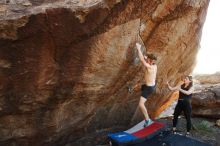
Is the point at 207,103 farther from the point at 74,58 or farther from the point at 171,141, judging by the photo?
the point at 74,58

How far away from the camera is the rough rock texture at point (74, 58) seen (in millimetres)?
8328

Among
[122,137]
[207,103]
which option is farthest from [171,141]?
[207,103]

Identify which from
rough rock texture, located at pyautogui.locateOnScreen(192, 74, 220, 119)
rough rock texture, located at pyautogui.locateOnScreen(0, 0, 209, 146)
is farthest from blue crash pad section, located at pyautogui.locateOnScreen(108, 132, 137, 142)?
rough rock texture, located at pyautogui.locateOnScreen(192, 74, 220, 119)

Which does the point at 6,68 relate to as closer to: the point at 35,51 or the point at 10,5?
the point at 35,51

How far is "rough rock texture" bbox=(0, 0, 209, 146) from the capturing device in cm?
833

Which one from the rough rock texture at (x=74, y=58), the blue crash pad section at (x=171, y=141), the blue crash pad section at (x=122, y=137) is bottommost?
the blue crash pad section at (x=171, y=141)

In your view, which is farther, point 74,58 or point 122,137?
point 122,137

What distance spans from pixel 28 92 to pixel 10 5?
229 cm

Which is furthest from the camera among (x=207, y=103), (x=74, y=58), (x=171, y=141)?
(x=207, y=103)

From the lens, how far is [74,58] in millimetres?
9273

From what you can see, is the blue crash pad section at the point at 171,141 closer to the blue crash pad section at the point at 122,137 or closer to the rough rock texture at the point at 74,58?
the blue crash pad section at the point at 122,137

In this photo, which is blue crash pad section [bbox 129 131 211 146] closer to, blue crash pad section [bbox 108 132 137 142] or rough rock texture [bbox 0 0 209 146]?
blue crash pad section [bbox 108 132 137 142]

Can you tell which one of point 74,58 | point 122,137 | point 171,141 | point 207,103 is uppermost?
point 74,58

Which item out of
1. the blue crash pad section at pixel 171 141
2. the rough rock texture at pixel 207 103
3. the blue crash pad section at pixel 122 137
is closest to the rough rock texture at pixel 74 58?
the blue crash pad section at pixel 122 137
